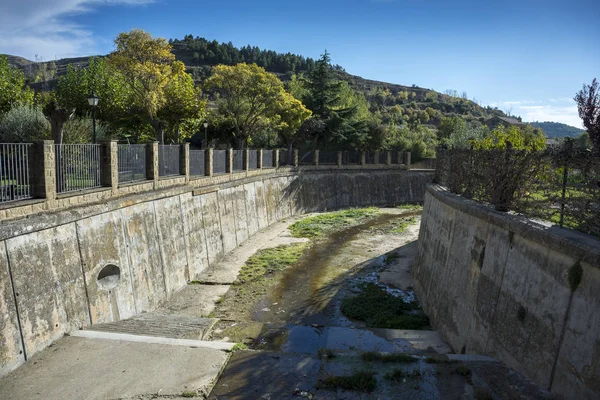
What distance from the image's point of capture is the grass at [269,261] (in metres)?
16.9

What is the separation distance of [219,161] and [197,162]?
2.83m

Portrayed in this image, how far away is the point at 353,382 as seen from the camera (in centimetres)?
660

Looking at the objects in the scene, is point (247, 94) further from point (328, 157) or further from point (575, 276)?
point (575, 276)

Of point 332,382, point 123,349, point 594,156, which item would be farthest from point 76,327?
point 594,156

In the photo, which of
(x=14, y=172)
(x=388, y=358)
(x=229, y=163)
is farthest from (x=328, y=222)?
(x=14, y=172)

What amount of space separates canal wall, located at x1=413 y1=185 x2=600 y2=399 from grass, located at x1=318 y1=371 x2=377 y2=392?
2.51 meters

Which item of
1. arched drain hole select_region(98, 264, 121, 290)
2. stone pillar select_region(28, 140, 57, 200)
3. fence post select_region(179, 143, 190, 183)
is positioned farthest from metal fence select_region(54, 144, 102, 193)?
fence post select_region(179, 143, 190, 183)

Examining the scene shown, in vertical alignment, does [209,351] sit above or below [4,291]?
below

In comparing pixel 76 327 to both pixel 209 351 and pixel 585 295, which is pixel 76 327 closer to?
pixel 209 351

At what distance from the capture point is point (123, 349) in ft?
26.8

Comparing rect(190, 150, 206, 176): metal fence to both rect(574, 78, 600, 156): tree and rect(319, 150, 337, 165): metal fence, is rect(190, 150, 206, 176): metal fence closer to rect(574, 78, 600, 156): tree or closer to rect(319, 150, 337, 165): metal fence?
rect(574, 78, 600, 156): tree

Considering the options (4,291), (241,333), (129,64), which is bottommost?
(241,333)

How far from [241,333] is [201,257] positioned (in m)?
6.33

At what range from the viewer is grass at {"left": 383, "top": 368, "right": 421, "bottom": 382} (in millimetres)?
6809
